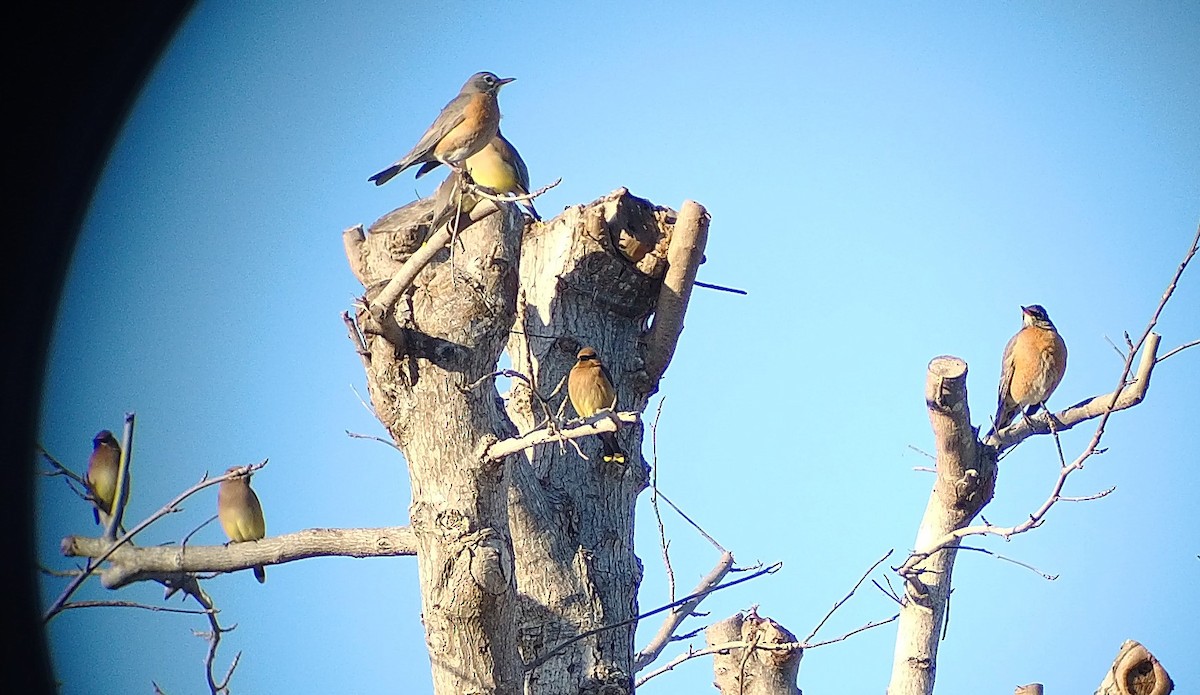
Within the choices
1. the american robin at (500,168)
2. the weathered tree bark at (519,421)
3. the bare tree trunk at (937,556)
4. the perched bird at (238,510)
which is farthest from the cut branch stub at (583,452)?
the perched bird at (238,510)

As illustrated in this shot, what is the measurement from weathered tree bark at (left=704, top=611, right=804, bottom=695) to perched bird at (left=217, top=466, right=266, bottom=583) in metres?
2.63

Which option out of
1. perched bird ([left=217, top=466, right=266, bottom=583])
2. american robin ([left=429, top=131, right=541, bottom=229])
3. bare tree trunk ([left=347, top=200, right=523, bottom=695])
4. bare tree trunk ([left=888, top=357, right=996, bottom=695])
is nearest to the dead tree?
bare tree trunk ([left=888, top=357, right=996, bottom=695])

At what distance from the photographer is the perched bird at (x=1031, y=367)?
21.5 ft

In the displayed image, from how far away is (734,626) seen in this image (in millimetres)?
5582

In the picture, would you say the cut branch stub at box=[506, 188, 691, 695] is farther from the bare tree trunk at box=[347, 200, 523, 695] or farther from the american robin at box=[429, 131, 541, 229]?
the american robin at box=[429, 131, 541, 229]

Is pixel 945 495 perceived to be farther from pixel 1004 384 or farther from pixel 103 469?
pixel 103 469

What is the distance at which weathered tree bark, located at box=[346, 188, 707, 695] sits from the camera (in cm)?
418

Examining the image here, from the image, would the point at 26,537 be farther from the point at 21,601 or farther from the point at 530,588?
the point at 530,588

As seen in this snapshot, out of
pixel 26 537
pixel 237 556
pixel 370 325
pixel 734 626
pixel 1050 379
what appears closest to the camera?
pixel 26 537

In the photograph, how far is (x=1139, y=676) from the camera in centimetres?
393

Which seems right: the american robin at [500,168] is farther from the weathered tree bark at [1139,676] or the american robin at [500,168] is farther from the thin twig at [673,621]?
the weathered tree bark at [1139,676]

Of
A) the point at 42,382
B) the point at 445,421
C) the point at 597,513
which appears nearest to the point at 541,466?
the point at 597,513

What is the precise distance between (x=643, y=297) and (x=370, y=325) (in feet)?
6.06

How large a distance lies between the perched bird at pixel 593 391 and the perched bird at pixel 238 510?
2144mm
